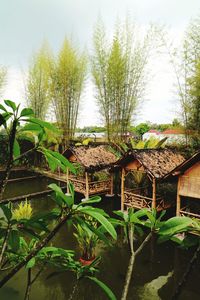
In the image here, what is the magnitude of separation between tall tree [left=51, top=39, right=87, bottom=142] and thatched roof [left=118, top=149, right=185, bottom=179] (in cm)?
719

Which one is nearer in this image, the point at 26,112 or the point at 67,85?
the point at 26,112

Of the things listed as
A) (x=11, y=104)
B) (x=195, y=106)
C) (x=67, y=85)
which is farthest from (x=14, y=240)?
(x=67, y=85)

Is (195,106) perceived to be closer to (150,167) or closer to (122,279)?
(150,167)

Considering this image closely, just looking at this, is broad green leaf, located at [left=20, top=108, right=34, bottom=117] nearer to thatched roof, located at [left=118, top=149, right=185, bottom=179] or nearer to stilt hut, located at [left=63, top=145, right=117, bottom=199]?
thatched roof, located at [left=118, top=149, right=185, bottom=179]

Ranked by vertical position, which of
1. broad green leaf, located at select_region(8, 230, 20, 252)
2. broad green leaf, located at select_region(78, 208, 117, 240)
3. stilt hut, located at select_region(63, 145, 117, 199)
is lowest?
stilt hut, located at select_region(63, 145, 117, 199)

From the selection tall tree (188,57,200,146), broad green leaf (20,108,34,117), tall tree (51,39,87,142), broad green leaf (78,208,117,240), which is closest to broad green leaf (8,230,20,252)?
broad green leaf (78,208,117,240)

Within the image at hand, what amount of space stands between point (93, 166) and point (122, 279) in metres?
5.23

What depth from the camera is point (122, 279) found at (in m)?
5.02

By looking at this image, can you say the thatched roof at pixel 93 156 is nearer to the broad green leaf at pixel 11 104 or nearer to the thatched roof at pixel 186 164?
the thatched roof at pixel 186 164

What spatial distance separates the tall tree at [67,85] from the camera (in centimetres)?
1345

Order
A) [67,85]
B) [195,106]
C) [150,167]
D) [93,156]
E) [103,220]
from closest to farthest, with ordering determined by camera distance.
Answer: [103,220], [150,167], [195,106], [93,156], [67,85]

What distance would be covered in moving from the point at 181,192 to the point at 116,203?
365 cm

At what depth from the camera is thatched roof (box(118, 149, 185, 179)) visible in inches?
295

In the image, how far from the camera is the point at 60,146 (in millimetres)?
16672
